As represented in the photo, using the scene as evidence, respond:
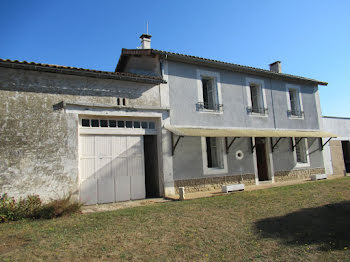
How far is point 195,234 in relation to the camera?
4.72m

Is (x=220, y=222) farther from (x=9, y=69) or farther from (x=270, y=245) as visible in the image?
(x=9, y=69)

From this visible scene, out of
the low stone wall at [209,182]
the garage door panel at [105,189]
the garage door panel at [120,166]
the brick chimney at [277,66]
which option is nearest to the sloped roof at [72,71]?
the garage door panel at [120,166]

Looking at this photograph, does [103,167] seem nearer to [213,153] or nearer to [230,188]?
[230,188]

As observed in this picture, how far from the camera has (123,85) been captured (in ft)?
28.0

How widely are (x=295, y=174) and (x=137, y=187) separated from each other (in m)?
8.02

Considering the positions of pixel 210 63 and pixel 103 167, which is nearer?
pixel 103 167

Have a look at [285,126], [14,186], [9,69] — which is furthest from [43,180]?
[285,126]

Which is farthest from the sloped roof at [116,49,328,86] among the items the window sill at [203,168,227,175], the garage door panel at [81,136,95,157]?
the window sill at [203,168,227,175]

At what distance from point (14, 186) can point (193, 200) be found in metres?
4.87

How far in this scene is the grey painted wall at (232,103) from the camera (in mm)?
9758

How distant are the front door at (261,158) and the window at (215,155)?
2353mm

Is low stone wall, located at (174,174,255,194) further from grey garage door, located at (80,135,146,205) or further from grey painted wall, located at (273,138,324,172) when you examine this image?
grey painted wall, located at (273,138,324,172)

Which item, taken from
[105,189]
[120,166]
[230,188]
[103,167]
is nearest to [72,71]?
[103,167]

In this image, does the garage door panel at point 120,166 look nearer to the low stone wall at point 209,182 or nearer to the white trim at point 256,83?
the low stone wall at point 209,182
